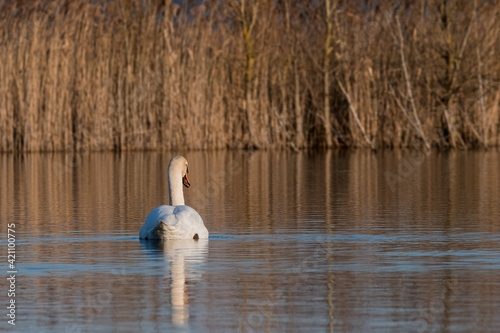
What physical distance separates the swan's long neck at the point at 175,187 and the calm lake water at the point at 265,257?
1.53 ft

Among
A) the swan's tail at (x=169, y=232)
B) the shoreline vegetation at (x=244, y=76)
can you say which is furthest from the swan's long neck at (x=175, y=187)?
the shoreline vegetation at (x=244, y=76)

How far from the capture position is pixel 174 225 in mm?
8633

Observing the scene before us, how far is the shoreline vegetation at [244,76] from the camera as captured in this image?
2466cm

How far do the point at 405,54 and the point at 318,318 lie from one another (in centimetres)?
2087

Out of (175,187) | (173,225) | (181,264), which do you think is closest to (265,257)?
(181,264)

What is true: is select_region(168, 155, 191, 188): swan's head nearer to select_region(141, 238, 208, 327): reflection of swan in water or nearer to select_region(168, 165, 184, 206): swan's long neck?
select_region(168, 165, 184, 206): swan's long neck

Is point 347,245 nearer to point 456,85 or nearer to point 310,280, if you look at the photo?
point 310,280

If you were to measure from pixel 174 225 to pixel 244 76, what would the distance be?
1829cm

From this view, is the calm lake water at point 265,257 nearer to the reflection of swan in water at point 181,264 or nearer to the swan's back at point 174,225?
the reflection of swan in water at point 181,264

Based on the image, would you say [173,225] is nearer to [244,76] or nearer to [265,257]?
[265,257]

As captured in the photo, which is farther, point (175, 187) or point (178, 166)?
point (178, 166)

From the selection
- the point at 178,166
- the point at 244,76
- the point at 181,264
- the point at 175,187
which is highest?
the point at 244,76

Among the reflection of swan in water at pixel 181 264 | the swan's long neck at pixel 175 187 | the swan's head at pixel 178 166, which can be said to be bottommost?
the reflection of swan in water at pixel 181 264

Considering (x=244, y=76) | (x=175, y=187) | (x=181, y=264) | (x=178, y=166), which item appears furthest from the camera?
(x=244, y=76)
